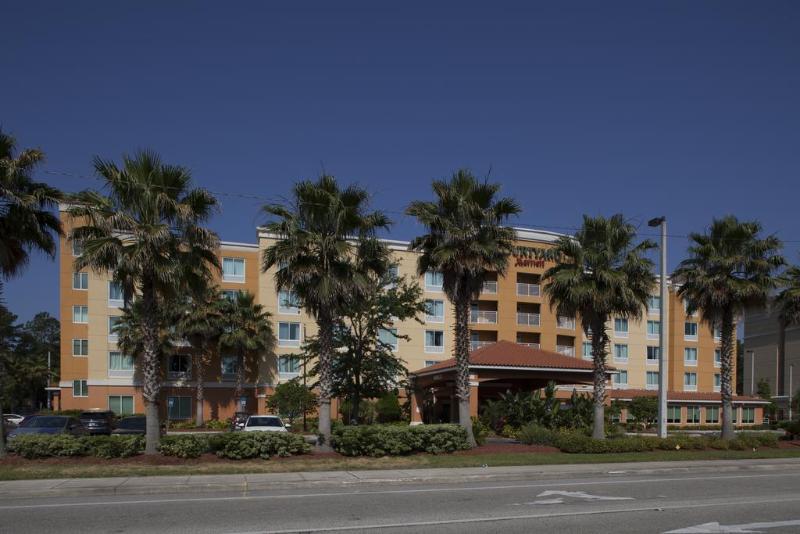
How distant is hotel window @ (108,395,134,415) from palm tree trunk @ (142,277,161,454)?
105ft

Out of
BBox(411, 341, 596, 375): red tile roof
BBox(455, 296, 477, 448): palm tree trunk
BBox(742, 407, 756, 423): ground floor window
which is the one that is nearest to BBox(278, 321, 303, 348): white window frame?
BBox(411, 341, 596, 375): red tile roof

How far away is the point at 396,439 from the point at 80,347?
36840 mm

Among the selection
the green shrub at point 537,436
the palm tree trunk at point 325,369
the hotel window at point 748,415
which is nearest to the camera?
the palm tree trunk at point 325,369

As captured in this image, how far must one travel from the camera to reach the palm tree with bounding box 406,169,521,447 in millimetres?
25188

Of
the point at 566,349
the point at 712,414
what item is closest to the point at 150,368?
the point at 566,349

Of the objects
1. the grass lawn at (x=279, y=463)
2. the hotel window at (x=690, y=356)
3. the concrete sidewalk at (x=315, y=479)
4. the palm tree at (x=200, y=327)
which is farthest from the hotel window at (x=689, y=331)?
the concrete sidewalk at (x=315, y=479)

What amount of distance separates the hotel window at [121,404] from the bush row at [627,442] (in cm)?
3344

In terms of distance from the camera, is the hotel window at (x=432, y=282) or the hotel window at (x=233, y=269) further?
the hotel window at (x=432, y=282)

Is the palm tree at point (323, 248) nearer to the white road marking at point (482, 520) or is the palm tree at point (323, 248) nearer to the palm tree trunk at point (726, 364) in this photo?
the white road marking at point (482, 520)

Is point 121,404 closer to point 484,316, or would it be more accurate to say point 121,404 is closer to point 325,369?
point 484,316

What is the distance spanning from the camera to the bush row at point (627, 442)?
24.9m

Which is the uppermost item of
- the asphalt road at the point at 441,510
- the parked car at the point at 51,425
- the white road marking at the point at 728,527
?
the white road marking at the point at 728,527

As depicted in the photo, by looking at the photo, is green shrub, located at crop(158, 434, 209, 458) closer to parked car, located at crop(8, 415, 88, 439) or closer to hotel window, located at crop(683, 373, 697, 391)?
parked car, located at crop(8, 415, 88, 439)

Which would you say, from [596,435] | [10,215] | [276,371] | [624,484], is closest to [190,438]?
[10,215]
